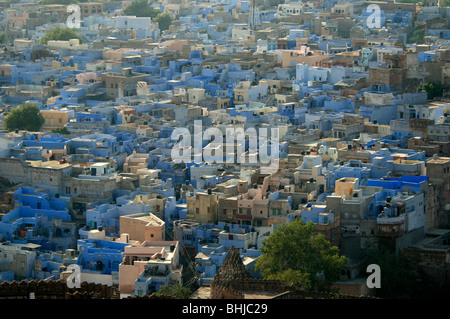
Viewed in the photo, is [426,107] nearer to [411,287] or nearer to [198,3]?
[411,287]

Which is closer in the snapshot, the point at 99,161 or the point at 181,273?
the point at 181,273

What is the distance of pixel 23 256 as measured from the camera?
34562 millimetres

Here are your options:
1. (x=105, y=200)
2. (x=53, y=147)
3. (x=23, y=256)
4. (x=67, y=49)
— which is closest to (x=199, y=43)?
(x=67, y=49)

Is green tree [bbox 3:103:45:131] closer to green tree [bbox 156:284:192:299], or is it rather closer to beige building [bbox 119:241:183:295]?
beige building [bbox 119:241:183:295]

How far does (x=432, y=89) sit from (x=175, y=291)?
67.7 feet

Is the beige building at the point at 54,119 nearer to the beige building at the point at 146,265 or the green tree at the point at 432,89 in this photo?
the green tree at the point at 432,89

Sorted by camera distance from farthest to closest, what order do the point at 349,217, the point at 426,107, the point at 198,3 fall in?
the point at 198,3, the point at 426,107, the point at 349,217

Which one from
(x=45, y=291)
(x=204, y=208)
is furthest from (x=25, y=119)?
(x=45, y=291)

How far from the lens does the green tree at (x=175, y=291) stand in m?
30.3

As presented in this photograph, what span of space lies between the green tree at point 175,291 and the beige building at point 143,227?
3.67 m

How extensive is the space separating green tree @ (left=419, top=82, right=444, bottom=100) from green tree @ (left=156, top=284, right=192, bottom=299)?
19501 millimetres

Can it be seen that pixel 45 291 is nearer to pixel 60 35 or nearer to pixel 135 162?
pixel 135 162

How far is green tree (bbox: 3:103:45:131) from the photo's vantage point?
47594 millimetres

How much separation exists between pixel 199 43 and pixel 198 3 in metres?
18.1
